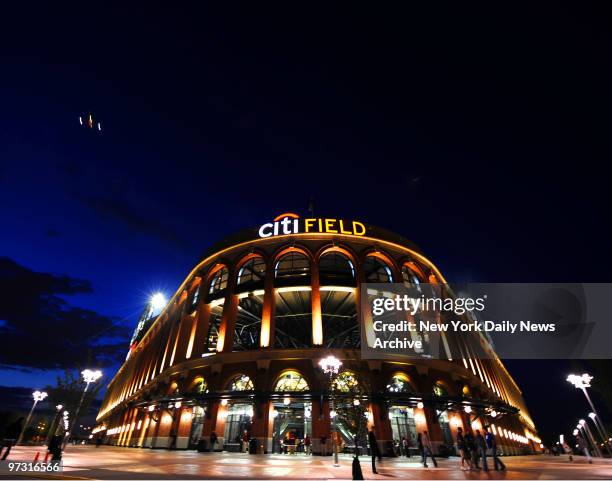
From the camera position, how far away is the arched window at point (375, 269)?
40188 mm

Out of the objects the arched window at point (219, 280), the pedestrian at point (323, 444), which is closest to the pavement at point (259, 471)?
the pedestrian at point (323, 444)

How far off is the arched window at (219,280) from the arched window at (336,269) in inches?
479

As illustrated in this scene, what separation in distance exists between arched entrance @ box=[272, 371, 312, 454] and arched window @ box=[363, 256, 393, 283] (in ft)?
49.8

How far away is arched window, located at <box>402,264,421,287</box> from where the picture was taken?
4088 centimetres

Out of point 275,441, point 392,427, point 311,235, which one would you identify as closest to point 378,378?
point 392,427

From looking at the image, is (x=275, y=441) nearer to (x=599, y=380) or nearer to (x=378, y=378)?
(x=378, y=378)

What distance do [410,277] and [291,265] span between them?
1479 cm

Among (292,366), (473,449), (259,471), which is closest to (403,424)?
(292,366)

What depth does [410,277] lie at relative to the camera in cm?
4197

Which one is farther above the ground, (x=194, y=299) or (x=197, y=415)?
(x=194, y=299)

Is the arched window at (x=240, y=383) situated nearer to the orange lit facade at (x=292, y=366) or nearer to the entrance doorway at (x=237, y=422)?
the orange lit facade at (x=292, y=366)

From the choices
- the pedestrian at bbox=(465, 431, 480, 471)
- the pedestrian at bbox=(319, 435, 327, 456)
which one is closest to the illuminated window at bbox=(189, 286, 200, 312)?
the pedestrian at bbox=(319, 435, 327, 456)

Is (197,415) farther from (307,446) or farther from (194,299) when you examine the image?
(194,299)

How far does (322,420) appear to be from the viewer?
26.7 m
